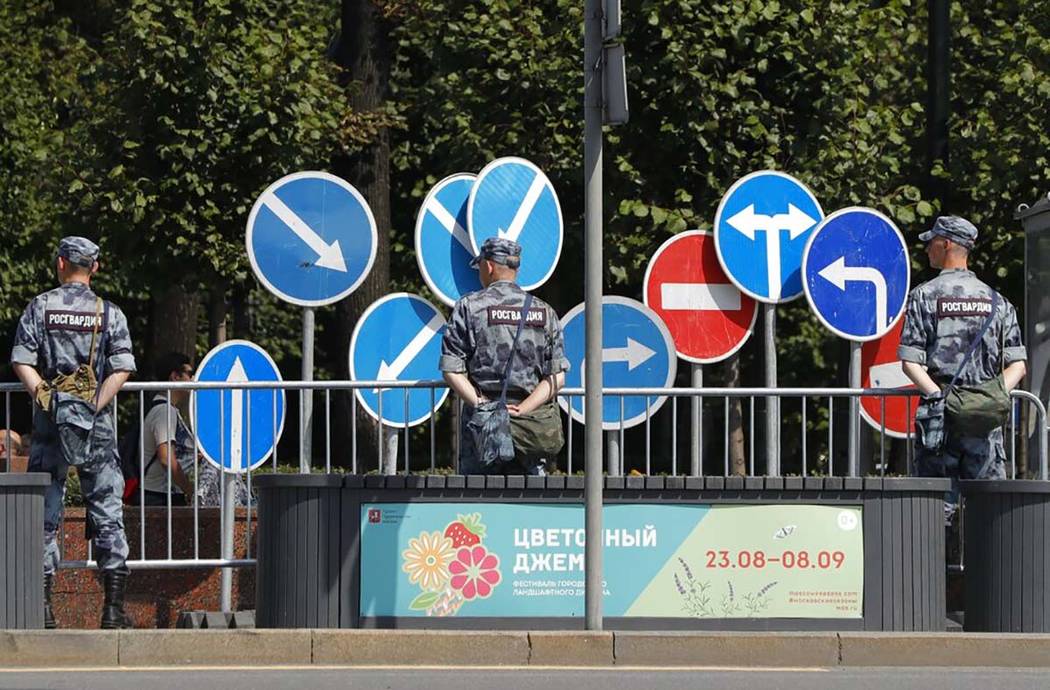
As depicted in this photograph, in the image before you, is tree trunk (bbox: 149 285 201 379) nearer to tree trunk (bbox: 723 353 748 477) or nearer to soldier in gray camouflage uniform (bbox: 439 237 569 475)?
tree trunk (bbox: 723 353 748 477)

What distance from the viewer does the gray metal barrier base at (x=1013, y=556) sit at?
34.6 feet

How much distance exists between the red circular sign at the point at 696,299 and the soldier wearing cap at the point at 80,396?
313 cm

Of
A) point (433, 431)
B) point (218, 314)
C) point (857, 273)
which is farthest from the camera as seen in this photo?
point (218, 314)

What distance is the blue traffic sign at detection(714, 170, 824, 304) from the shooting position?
483 inches

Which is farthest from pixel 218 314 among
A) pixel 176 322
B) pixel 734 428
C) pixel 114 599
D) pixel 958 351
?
pixel 958 351

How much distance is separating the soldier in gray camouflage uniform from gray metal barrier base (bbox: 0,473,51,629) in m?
2.09

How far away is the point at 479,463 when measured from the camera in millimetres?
10812

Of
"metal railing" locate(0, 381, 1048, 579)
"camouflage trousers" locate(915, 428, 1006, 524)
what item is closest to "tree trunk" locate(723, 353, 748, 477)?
"metal railing" locate(0, 381, 1048, 579)

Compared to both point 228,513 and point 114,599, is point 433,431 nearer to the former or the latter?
point 228,513

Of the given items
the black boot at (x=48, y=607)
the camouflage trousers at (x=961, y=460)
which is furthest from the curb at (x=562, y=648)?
the camouflage trousers at (x=961, y=460)

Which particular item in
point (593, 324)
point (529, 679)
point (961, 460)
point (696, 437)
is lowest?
point (529, 679)

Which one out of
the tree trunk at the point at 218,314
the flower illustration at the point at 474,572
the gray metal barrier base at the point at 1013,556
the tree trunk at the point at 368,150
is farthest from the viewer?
the tree trunk at the point at 368,150

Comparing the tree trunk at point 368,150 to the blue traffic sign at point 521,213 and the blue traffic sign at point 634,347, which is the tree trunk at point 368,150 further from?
the blue traffic sign at point 634,347

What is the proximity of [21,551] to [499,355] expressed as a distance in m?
2.52
